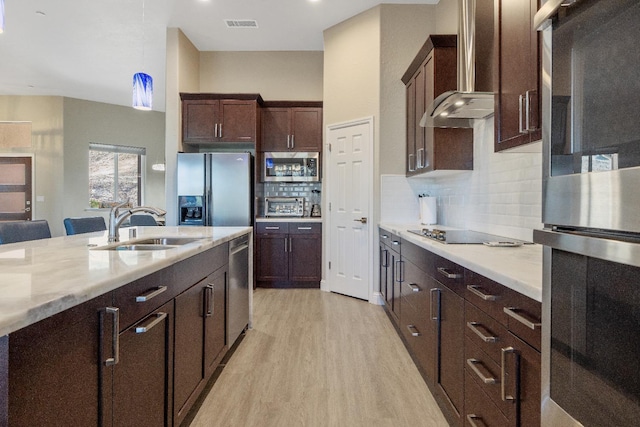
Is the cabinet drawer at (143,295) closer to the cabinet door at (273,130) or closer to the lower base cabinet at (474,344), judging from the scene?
the lower base cabinet at (474,344)

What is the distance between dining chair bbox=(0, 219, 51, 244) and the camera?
8.51 feet

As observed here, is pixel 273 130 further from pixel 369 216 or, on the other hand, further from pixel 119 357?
pixel 119 357

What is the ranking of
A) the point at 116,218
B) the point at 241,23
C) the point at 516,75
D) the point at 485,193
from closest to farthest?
the point at 516,75 → the point at 116,218 → the point at 485,193 → the point at 241,23

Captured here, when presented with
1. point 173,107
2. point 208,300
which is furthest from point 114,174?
point 208,300

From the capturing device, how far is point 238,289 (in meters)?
2.93

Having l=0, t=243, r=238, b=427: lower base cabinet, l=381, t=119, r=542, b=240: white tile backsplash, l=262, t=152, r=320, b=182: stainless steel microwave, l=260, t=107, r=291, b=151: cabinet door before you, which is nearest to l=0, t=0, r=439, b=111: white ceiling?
l=260, t=107, r=291, b=151: cabinet door

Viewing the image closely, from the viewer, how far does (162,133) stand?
28.5 feet

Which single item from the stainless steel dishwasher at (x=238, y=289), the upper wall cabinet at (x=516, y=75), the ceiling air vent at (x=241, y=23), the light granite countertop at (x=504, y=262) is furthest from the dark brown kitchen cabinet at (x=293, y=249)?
the upper wall cabinet at (x=516, y=75)

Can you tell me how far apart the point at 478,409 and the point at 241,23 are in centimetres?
483

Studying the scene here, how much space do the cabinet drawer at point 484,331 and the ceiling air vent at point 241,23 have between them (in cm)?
442

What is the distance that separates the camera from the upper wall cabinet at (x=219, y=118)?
A: 4943 mm

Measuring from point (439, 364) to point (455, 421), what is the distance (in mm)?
278

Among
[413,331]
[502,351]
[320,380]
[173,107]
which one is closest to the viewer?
[502,351]

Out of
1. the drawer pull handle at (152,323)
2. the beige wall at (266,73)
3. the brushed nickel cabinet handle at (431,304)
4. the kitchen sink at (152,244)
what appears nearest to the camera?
the drawer pull handle at (152,323)
